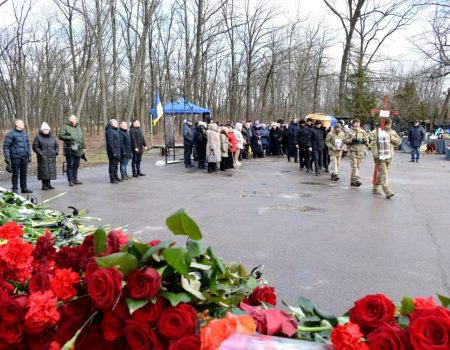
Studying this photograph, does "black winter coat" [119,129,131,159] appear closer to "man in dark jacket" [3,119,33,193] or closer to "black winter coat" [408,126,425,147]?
"man in dark jacket" [3,119,33,193]

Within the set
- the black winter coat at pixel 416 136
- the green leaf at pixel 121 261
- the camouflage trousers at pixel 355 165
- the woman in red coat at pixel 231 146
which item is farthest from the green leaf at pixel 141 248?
the black winter coat at pixel 416 136

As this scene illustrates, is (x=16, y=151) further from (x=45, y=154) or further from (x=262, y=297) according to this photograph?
(x=262, y=297)

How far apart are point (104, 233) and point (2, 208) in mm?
3687

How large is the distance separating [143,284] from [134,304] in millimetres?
81

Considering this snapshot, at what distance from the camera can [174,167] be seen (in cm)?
1823

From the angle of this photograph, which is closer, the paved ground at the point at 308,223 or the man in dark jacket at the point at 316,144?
the paved ground at the point at 308,223

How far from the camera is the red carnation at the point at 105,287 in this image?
68.7 inches

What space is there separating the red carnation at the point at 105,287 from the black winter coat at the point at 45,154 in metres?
10.5

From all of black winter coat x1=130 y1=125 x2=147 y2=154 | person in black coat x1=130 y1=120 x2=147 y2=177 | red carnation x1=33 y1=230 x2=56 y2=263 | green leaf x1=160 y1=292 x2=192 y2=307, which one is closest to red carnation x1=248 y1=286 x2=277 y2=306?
green leaf x1=160 y1=292 x2=192 y2=307

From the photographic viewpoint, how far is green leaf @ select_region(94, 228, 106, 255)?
211cm

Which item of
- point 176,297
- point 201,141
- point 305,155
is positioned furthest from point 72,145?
point 176,297

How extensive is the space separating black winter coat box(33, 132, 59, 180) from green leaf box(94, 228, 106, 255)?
10086 mm

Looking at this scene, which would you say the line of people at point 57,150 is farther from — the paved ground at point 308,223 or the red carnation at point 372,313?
the red carnation at point 372,313

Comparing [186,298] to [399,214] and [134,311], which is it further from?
[399,214]
